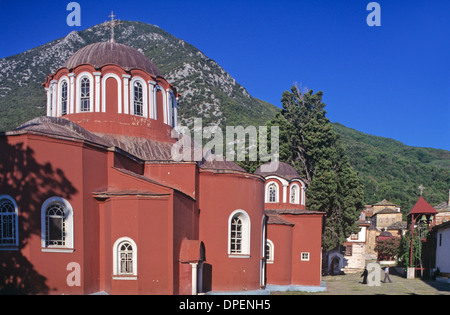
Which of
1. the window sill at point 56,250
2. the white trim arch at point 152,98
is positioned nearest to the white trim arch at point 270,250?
the white trim arch at point 152,98

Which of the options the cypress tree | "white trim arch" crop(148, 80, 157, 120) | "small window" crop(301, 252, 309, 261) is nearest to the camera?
"white trim arch" crop(148, 80, 157, 120)

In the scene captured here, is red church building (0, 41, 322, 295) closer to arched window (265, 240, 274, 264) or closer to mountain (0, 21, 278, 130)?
arched window (265, 240, 274, 264)

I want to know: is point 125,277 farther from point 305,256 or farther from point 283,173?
point 283,173

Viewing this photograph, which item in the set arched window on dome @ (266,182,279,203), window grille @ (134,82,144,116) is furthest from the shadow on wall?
arched window on dome @ (266,182,279,203)

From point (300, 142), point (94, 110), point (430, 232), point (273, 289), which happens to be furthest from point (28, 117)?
point (430, 232)

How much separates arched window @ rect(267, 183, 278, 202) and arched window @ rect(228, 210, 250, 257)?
30.3 ft

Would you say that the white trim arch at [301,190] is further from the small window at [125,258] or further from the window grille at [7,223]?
the window grille at [7,223]

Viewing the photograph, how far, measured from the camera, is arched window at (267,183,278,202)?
29234 mm

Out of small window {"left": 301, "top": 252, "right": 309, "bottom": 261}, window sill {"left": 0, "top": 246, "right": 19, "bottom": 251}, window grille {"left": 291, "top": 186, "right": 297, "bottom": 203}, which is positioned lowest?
small window {"left": 301, "top": 252, "right": 309, "bottom": 261}

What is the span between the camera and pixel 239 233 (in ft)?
66.1

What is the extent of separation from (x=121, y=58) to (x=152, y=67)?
1.79 m

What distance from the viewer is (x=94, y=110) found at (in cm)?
2067

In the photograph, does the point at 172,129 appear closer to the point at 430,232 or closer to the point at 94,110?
the point at 94,110

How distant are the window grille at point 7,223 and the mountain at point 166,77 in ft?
125
